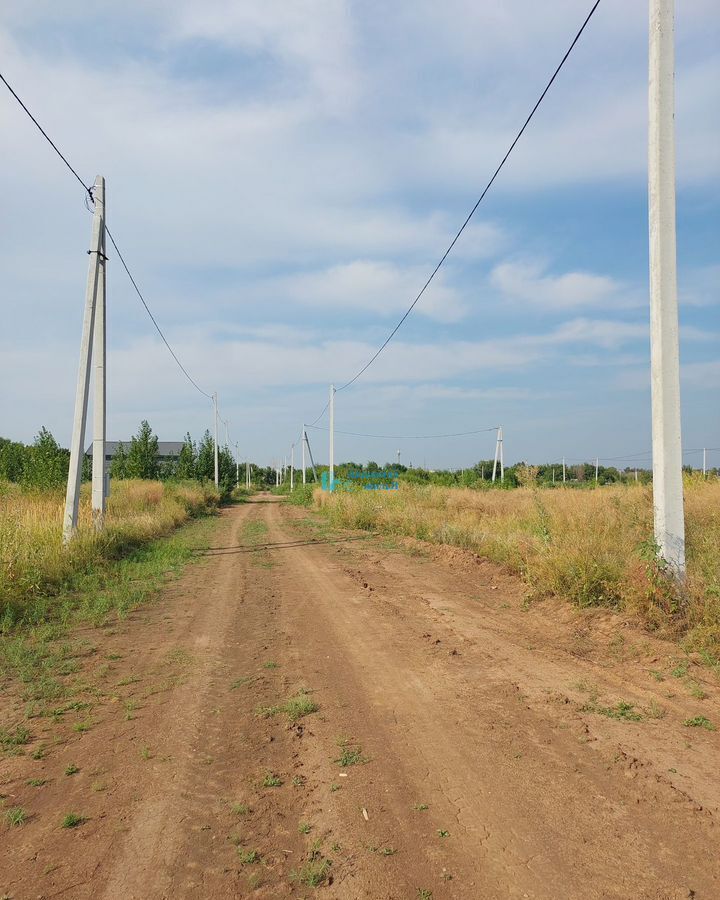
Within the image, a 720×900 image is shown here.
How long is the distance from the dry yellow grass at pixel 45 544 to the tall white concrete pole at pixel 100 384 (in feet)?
1.90

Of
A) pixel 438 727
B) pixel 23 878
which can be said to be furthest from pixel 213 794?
pixel 438 727

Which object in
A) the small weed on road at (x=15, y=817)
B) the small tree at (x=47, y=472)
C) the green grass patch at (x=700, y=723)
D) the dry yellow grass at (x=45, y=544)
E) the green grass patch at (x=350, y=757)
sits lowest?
the small weed on road at (x=15, y=817)

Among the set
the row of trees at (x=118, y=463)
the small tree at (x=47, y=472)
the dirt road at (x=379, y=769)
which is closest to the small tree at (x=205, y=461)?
the row of trees at (x=118, y=463)

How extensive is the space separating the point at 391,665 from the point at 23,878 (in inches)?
145

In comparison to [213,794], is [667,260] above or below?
above

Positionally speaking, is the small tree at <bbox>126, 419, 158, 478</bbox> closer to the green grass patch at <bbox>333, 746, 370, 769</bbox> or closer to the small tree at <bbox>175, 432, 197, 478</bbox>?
the small tree at <bbox>175, 432, 197, 478</bbox>

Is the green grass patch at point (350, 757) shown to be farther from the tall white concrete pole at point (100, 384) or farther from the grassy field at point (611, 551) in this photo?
the tall white concrete pole at point (100, 384)

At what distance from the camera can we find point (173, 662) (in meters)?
6.32

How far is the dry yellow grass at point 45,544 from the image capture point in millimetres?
8695

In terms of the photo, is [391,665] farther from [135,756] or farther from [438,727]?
[135,756]

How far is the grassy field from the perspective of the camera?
662 centimetres

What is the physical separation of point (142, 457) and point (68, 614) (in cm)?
3446

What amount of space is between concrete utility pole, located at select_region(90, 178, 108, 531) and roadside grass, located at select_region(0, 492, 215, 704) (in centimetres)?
142

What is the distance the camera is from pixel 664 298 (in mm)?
7242
